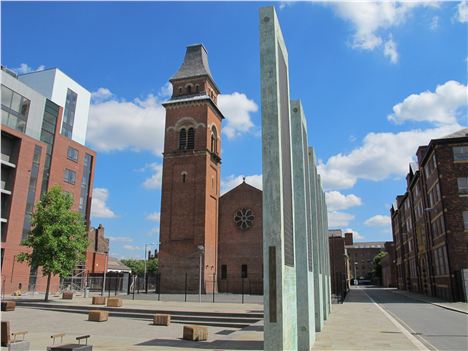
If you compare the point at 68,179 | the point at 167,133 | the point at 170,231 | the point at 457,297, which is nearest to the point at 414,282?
the point at 457,297

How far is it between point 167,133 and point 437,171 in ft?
96.1

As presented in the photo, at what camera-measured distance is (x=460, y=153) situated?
35.5 metres

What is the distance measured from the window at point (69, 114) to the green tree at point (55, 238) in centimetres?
3807

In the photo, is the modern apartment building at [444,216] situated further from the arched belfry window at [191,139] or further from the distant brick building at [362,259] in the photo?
the distant brick building at [362,259]

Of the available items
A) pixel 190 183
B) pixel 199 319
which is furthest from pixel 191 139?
pixel 199 319

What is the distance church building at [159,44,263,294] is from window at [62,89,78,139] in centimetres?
2624

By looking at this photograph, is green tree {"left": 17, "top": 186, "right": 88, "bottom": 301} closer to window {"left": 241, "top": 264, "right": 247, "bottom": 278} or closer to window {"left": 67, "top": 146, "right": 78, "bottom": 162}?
window {"left": 241, "top": 264, "right": 247, "bottom": 278}

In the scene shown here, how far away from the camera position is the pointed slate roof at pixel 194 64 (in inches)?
1975

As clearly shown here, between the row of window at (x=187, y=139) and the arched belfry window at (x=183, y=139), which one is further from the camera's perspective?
the arched belfry window at (x=183, y=139)

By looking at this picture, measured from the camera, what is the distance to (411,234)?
5747 cm

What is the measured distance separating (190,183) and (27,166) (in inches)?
724

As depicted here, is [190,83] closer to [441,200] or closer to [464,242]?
[441,200]

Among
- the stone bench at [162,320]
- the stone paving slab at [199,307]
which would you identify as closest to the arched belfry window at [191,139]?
the stone paving slab at [199,307]

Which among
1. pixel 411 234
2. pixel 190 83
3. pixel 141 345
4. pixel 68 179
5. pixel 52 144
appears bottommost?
pixel 141 345
